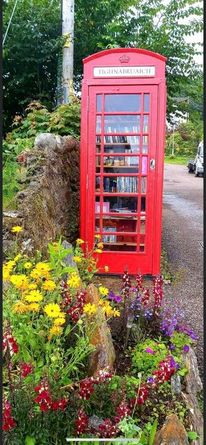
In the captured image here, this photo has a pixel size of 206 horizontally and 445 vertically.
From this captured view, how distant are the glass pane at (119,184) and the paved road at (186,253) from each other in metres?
1.00

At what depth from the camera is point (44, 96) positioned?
7.80m

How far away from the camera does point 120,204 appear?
470 centimetres

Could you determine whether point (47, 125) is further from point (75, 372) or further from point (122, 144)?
point (75, 372)

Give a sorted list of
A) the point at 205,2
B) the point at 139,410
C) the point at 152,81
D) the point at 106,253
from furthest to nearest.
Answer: the point at 106,253 < the point at 152,81 < the point at 139,410 < the point at 205,2

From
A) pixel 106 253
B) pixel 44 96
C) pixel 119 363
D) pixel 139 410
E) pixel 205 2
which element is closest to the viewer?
pixel 205 2

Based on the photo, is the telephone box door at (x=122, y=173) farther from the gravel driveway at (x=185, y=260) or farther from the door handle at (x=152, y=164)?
the gravel driveway at (x=185, y=260)

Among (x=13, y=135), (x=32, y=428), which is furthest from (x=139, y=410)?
(x=13, y=135)

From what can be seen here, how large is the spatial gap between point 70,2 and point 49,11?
1858 mm

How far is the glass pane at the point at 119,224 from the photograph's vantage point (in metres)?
4.71

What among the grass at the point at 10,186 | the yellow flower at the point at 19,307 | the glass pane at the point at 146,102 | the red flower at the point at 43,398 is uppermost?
the glass pane at the point at 146,102

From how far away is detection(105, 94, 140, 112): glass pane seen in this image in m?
4.36

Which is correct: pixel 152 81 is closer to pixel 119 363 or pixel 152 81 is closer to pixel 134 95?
pixel 134 95

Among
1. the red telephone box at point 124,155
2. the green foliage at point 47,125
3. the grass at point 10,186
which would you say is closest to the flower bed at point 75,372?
the grass at point 10,186

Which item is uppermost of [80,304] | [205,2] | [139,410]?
[205,2]
